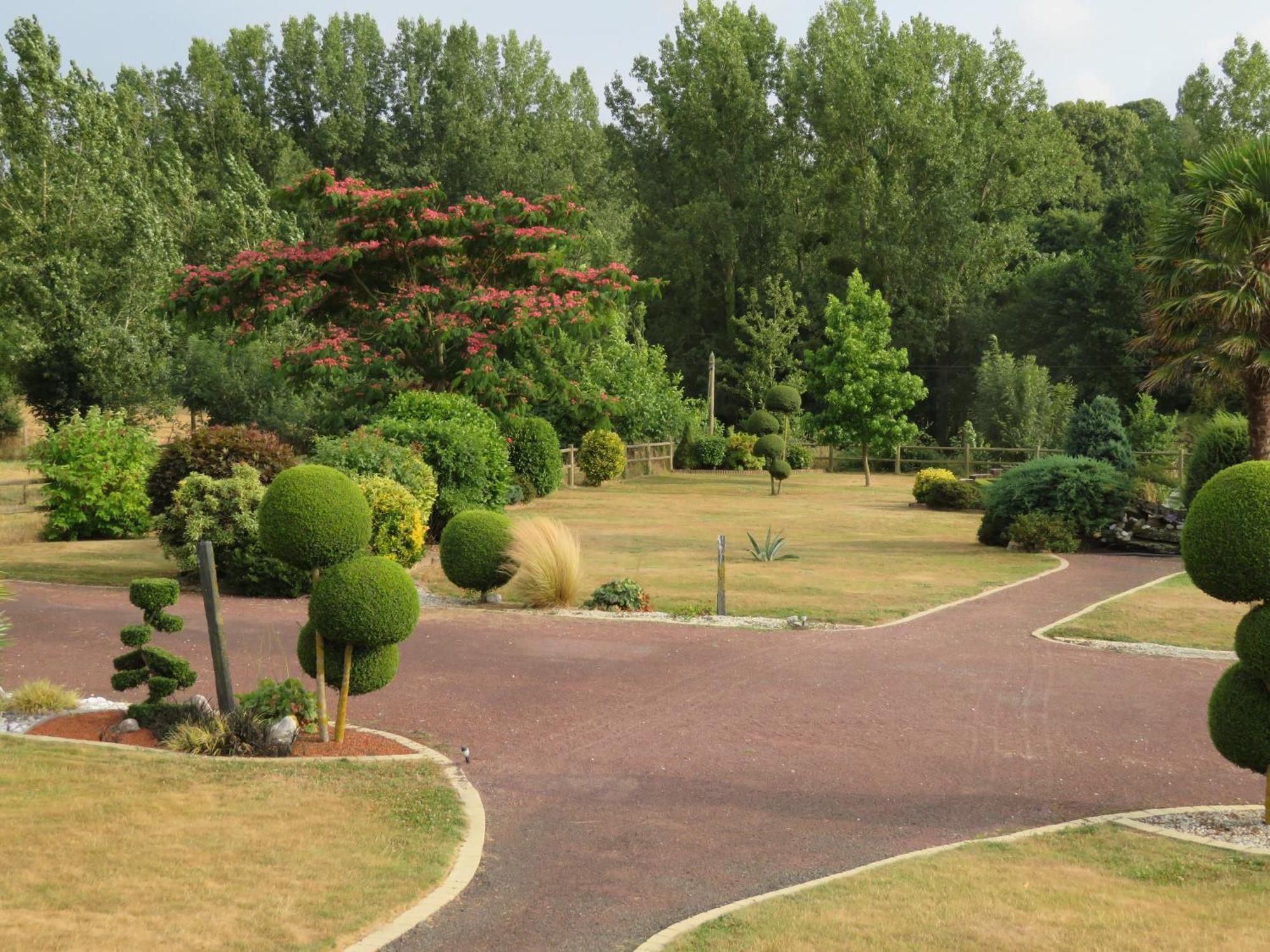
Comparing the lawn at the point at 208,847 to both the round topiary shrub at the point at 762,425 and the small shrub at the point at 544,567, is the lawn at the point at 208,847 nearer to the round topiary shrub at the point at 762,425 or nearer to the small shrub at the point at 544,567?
the small shrub at the point at 544,567

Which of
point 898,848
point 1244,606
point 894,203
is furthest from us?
point 894,203

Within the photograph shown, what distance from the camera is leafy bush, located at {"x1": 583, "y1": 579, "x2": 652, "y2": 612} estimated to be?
52.2 feet

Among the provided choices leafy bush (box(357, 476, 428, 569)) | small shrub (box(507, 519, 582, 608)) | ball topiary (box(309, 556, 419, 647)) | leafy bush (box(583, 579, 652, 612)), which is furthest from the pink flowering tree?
ball topiary (box(309, 556, 419, 647))

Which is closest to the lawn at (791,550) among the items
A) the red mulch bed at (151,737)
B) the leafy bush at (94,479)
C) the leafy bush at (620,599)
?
the leafy bush at (620,599)

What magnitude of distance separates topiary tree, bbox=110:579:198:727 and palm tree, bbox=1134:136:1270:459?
753 inches

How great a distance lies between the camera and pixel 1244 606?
15.5 metres

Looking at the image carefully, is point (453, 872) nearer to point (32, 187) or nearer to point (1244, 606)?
point (1244, 606)

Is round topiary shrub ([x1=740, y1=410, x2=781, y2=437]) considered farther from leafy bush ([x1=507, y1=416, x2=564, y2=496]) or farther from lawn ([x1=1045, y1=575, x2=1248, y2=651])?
lawn ([x1=1045, y1=575, x2=1248, y2=651])

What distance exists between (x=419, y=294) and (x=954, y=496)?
13.7m

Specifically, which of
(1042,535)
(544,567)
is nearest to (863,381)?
(1042,535)

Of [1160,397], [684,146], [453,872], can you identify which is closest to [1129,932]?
[453,872]

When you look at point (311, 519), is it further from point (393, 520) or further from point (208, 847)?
point (393, 520)

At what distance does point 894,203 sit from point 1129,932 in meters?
50.5

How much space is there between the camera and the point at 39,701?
1002 cm
